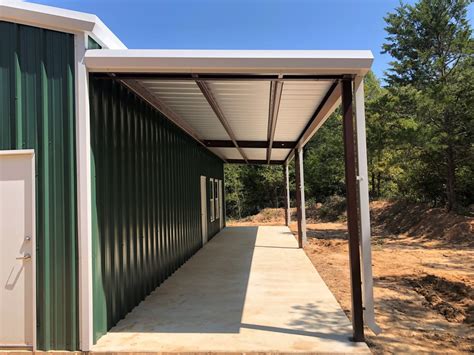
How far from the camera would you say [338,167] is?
2412cm

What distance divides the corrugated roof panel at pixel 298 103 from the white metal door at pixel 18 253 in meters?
3.00

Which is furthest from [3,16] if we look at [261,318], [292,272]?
[292,272]

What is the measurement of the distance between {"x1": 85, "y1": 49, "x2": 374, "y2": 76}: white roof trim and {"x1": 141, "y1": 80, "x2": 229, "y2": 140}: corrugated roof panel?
86 centimetres

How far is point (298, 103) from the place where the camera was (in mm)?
5801

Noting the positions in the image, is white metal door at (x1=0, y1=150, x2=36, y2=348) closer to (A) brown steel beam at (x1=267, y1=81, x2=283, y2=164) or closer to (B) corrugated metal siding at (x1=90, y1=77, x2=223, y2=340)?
(B) corrugated metal siding at (x1=90, y1=77, x2=223, y2=340)

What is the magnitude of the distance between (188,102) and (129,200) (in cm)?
177

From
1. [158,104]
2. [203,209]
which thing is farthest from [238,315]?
[203,209]

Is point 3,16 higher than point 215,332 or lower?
higher

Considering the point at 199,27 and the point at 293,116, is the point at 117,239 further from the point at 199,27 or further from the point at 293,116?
the point at 199,27

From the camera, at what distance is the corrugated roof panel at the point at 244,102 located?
16.0 feet

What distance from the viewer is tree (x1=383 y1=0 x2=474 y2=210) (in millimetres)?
13320

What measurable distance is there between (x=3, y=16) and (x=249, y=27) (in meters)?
5.73

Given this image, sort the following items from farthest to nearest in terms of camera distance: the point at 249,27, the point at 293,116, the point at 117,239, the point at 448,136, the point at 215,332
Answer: the point at 448,136, the point at 249,27, the point at 293,116, the point at 117,239, the point at 215,332

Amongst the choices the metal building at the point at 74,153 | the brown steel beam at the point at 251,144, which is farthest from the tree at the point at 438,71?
the metal building at the point at 74,153
